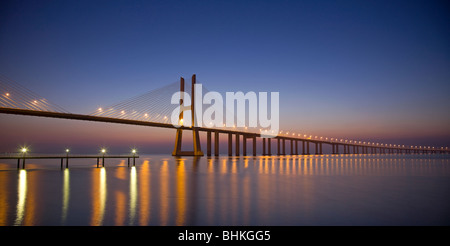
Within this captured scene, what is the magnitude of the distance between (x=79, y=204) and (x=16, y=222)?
110 inches

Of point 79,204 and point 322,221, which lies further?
point 79,204

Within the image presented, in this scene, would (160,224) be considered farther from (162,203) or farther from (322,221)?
(322,221)

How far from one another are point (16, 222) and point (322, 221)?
315 inches

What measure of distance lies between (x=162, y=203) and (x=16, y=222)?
4.35m

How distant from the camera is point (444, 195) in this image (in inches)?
513

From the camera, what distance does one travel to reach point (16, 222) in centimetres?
745
